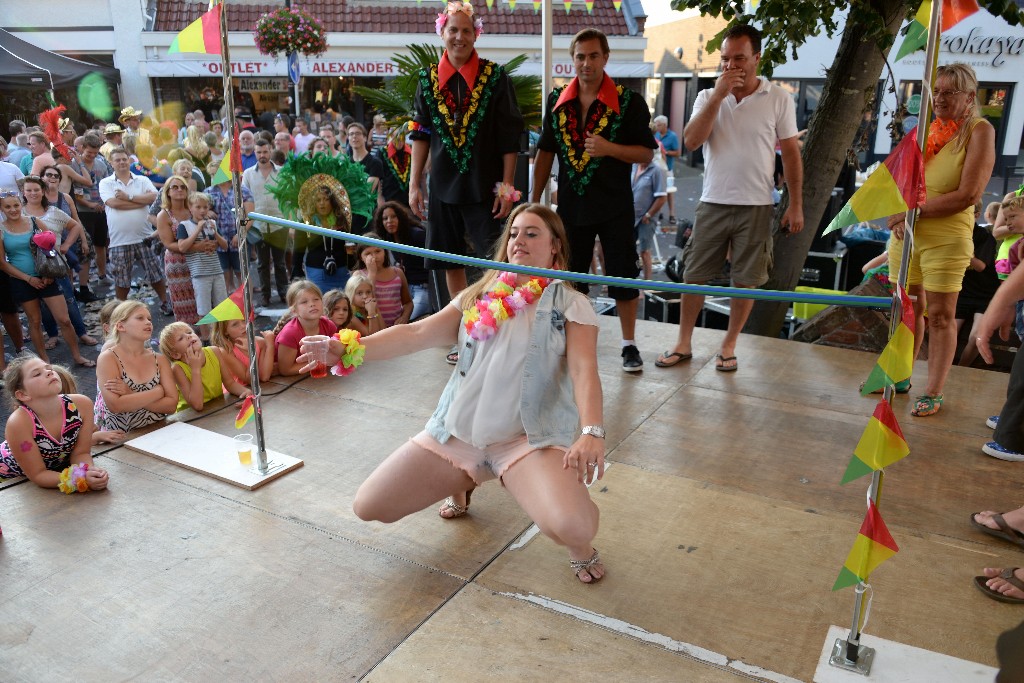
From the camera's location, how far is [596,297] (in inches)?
315

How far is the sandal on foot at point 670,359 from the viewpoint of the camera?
190 inches

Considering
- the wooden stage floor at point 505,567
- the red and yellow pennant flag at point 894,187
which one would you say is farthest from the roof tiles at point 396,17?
the red and yellow pennant flag at point 894,187

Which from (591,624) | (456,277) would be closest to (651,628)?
(591,624)

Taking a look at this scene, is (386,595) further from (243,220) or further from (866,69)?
(866,69)

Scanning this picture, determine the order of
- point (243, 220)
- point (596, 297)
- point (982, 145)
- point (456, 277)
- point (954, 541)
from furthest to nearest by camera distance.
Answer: point (596, 297), point (456, 277), point (982, 145), point (243, 220), point (954, 541)

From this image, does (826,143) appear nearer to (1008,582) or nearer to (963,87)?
(963,87)

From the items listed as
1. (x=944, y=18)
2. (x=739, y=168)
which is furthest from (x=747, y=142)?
(x=944, y=18)

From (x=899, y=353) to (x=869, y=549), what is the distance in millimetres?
569

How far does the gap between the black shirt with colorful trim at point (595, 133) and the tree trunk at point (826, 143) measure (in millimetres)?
2014

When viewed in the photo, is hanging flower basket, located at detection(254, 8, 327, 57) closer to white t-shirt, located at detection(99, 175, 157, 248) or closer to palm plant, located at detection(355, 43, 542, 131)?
white t-shirt, located at detection(99, 175, 157, 248)

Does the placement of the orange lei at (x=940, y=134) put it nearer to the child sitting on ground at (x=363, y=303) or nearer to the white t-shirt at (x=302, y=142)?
the child sitting on ground at (x=363, y=303)

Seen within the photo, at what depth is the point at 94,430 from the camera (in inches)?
151

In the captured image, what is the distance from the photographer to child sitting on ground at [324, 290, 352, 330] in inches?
203

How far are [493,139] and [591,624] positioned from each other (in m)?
2.75
